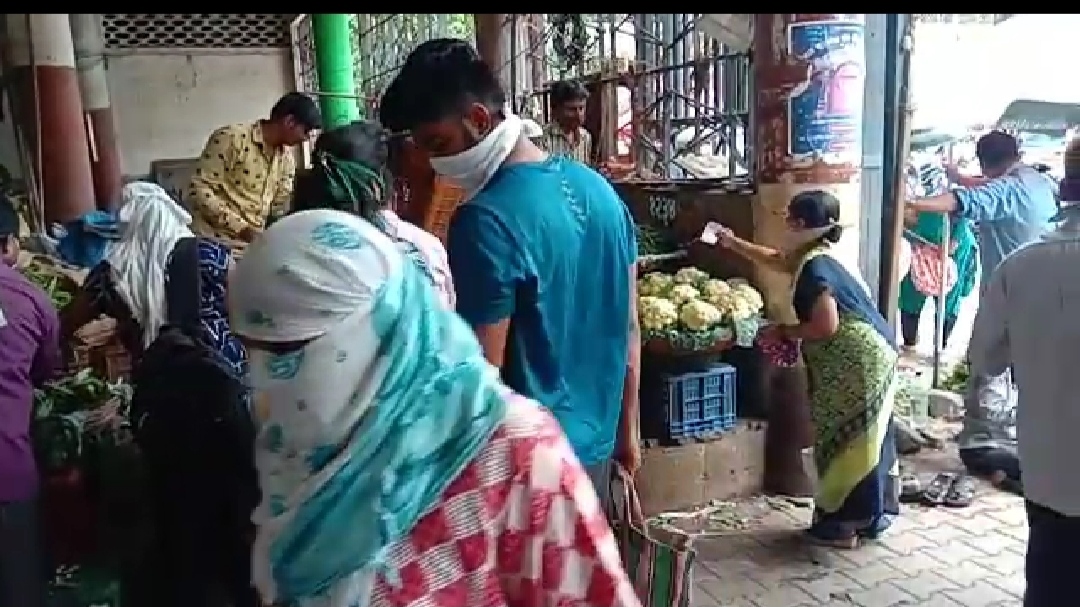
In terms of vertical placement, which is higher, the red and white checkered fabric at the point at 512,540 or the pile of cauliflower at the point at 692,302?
the red and white checkered fabric at the point at 512,540

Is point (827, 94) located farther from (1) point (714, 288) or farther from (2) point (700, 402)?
(2) point (700, 402)

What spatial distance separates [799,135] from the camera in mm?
3914

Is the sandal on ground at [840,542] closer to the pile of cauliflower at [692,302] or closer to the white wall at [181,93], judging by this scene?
the pile of cauliflower at [692,302]

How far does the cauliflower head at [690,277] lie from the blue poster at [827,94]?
609mm

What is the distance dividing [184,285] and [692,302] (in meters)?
2.04

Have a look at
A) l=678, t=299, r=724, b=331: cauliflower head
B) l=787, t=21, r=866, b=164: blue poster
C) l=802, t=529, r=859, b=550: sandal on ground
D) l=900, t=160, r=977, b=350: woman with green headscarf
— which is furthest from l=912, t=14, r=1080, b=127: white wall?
l=802, t=529, r=859, b=550: sandal on ground

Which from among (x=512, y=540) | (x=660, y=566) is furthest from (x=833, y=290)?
(x=512, y=540)

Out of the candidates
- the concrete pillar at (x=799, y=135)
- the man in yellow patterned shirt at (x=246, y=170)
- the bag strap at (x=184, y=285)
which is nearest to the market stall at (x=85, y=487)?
the bag strap at (x=184, y=285)

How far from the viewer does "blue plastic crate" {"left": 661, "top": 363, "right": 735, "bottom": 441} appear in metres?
3.98

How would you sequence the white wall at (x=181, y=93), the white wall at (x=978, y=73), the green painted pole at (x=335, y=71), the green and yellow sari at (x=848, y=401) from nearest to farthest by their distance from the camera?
the green and yellow sari at (x=848, y=401)
the white wall at (x=978, y=73)
the green painted pole at (x=335, y=71)
the white wall at (x=181, y=93)

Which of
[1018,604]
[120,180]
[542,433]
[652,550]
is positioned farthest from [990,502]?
[120,180]

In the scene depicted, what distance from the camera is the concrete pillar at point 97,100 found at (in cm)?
788

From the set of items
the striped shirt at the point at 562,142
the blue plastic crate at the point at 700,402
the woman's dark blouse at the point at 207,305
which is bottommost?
the blue plastic crate at the point at 700,402

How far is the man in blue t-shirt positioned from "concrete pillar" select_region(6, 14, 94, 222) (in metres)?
5.30
